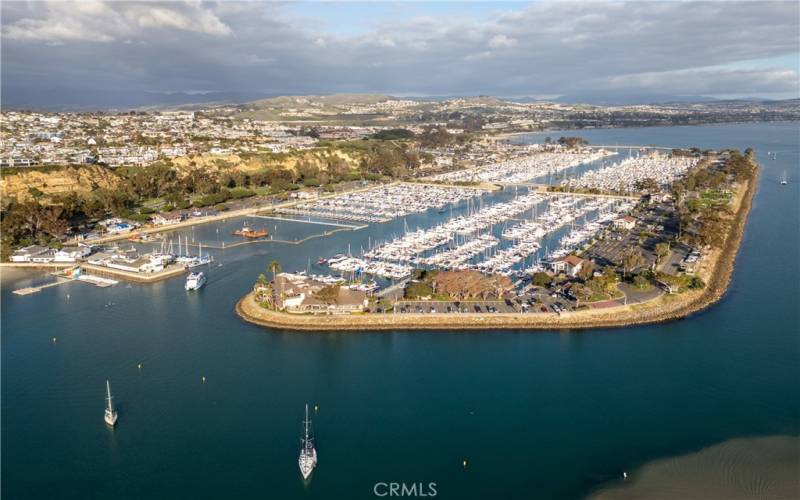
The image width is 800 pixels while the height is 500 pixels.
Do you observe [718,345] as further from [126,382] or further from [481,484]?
[126,382]

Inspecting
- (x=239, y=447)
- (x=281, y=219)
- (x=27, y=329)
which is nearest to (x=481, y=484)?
(x=239, y=447)

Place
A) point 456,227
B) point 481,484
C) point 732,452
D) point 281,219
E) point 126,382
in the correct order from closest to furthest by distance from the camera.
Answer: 1. point 481,484
2. point 732,452
3. point 126,382
4. point 456,227
5. point 281,219

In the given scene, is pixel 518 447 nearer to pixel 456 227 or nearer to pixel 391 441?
pixel 391 441

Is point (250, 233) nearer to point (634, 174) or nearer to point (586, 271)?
point (586, 271)

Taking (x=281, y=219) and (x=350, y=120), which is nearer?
(x=281, y=219)

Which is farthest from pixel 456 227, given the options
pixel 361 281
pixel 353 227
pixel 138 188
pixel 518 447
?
pixel 138 188

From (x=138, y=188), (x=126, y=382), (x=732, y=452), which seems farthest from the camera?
(x=138, y=188)

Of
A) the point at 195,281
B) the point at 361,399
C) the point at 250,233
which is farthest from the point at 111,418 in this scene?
the point at 250,233

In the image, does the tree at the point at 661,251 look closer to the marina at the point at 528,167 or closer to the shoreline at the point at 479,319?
the shoreline at the point at 479,319
